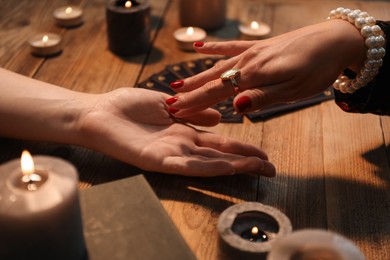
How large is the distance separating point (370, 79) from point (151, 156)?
48cm

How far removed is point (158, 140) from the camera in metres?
1.16

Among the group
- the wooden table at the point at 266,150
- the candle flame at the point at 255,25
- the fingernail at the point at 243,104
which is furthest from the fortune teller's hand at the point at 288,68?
the candle flame at the point at 255,25

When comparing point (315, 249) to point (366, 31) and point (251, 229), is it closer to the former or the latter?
point (251, 229)

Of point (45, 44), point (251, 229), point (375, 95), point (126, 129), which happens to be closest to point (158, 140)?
point (126, 129)

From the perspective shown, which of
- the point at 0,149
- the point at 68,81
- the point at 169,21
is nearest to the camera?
the point at 0,149

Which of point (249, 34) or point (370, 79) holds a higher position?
point (370, 79)

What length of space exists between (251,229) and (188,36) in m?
→ 0.93

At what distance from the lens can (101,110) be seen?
1.18 meters

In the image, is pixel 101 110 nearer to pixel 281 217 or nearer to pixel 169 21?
pixel 281 217

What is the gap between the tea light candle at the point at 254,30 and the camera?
1.72 metres

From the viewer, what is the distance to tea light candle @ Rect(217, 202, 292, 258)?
2.78 feet

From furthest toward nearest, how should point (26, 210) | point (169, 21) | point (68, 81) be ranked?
point (169, 21), point (68, 81), point (26, 210)

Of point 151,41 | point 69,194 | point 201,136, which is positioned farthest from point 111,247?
point 151,41

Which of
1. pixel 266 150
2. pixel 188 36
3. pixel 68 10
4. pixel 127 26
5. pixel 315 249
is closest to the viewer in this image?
pixel 315 249
